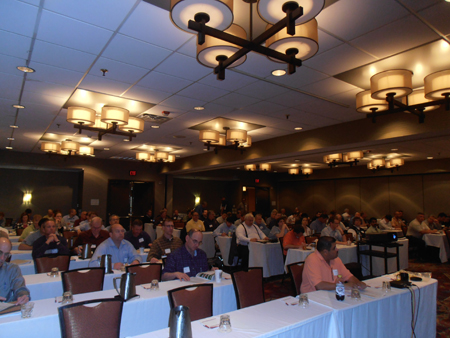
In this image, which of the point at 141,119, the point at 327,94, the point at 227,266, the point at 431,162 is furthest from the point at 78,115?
the point at 431,162

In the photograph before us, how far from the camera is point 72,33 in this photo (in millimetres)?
3340

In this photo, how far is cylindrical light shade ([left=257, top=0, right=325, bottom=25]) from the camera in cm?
216

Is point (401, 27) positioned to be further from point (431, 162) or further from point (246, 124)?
point (431, 162)

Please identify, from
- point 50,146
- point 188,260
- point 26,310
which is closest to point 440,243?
point 188,260

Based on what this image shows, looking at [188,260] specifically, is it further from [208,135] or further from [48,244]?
[208,135]

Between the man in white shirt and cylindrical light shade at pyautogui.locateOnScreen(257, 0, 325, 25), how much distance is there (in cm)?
553

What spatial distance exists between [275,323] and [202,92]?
3878 mm

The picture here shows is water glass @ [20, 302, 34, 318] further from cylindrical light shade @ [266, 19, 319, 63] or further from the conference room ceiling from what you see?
cylindrical light shade @ [266, 19, 319, 63]

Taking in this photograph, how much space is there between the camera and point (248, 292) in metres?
3.20

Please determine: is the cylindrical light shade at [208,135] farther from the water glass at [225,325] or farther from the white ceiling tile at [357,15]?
the water glass at [225,325]

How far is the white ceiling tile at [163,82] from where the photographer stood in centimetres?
454

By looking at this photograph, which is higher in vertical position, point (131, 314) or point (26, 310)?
point (26, 310)

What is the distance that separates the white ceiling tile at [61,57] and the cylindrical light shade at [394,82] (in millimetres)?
3729

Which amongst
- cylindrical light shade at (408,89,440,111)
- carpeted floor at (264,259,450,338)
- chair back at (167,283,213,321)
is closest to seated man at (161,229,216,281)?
chair back at (167,283,213,321)
